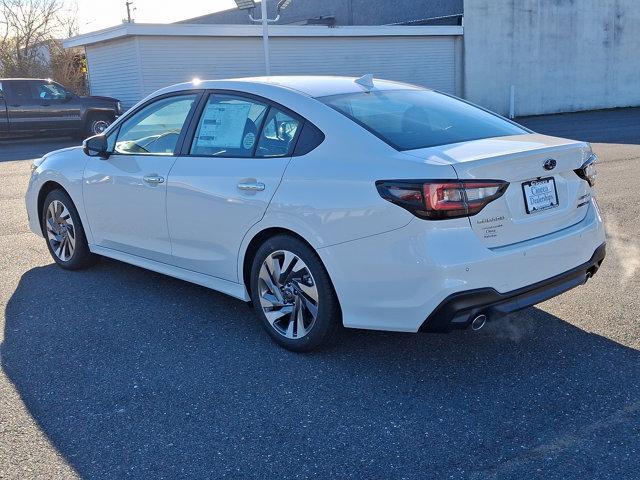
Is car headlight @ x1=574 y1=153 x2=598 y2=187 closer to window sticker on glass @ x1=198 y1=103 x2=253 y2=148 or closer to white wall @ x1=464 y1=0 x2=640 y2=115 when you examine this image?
window sticker on glass @ x1=198 y1=103 x2=253 y2=148

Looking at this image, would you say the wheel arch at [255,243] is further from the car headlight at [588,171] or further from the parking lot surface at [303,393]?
the car headlight at [588,171]

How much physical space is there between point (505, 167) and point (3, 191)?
9426 millimetres

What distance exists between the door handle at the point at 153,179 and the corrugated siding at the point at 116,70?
55.1 feet

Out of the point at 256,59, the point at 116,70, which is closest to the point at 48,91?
the point at 116,70

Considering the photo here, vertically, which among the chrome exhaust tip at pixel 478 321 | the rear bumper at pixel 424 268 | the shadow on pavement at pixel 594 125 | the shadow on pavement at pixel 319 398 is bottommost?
the shadow on pavement at pixel 594 125

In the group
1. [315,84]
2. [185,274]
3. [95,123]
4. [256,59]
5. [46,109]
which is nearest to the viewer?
[315,84]

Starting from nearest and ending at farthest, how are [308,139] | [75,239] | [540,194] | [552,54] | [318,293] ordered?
[540,194], [318,293], [308,139], [75,239], [552,54]

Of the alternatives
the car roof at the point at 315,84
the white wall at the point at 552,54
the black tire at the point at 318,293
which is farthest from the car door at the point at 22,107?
the black tire at the point at 318,293

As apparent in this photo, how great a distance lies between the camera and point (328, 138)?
4031 millimetres

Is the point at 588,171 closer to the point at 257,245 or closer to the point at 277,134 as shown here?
the point at 277,134

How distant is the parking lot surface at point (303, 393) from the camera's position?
3.10 metres

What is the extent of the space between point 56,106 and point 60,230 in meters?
15.2

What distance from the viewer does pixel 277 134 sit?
4336mm

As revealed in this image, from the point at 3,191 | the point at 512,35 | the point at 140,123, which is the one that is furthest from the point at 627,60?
the point at 140,123
